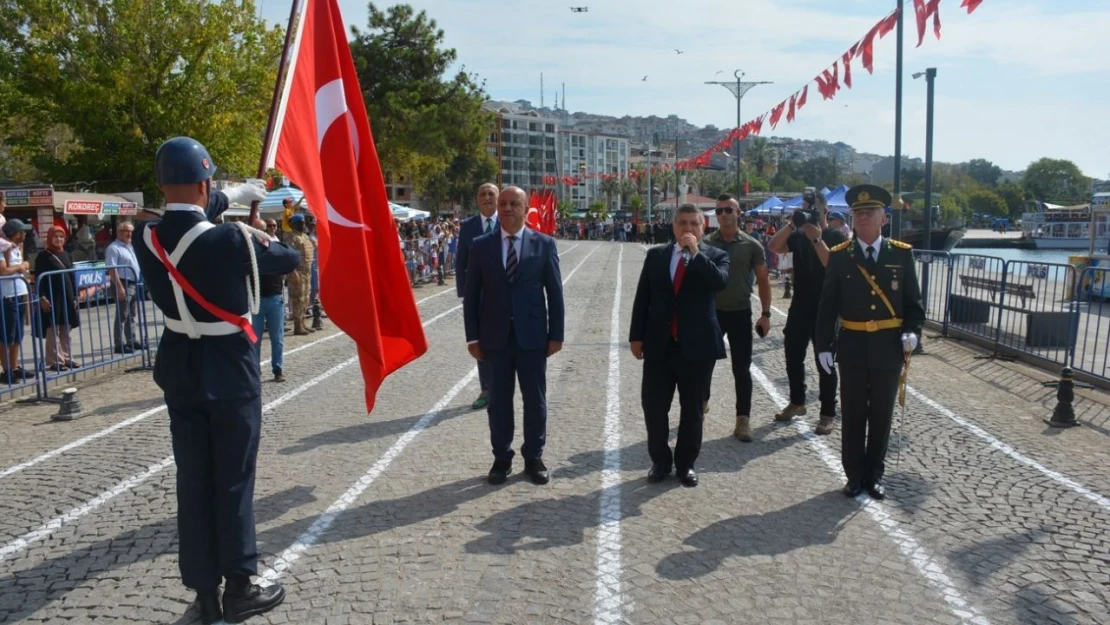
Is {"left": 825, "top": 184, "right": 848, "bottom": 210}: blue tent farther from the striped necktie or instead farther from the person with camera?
the striped necktie

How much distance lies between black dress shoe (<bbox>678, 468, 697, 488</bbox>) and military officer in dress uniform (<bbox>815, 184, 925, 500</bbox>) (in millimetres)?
1006

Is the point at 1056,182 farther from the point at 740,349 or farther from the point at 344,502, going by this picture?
the point at 344,502

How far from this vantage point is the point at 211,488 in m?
3.94

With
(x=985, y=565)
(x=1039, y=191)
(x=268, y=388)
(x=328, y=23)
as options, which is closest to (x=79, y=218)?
(x=268, y=388)

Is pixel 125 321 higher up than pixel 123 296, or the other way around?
pixel 123 296

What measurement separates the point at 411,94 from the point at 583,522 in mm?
29195

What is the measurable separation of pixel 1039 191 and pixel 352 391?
161433mm

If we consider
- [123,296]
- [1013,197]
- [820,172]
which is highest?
[820,172]

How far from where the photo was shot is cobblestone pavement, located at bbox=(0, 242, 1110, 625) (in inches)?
161

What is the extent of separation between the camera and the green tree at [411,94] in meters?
32.3

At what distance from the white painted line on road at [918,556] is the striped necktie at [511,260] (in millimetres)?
2760

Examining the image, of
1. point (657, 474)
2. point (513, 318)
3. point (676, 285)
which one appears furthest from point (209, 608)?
point (676, 285)

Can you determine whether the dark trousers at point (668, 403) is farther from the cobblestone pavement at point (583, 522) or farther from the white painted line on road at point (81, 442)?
the white painted line on road at point (81, 442)

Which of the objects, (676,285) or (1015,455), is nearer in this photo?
(676,285)
